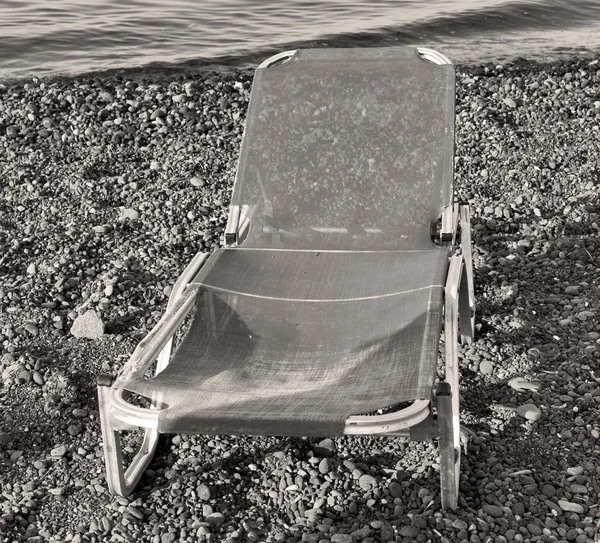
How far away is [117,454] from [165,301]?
166 cm

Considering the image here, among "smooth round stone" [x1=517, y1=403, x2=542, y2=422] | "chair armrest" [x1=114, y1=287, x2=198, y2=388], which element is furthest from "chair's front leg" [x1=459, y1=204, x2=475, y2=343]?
"chair armrest" [x1=114, y1=287, x2=198, y2=388]

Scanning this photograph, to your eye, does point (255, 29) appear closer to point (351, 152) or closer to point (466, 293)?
point (351, 152)

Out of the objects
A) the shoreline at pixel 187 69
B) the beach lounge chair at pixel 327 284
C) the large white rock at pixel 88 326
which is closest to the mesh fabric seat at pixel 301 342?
the beach lounge chair at pixel 327 284

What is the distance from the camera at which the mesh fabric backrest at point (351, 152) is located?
14.4 ft

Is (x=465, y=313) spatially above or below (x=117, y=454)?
above

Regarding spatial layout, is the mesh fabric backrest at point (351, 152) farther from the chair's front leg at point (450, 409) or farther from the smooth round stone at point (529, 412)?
the smooth round stone at point (529, 412)

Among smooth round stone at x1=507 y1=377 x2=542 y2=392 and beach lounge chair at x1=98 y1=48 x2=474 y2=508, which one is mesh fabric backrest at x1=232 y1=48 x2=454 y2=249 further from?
smooth round stone at x1=507 y1=377 x2=542 y2=392

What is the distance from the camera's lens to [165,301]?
4848 mm

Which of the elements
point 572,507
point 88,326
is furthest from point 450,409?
point 88,326

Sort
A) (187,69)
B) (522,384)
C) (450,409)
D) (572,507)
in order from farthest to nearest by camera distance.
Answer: (187,69) < (522,384) < (572,507) < (450,409)

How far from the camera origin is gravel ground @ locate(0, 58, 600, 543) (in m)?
3.30

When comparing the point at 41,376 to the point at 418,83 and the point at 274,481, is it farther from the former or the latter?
the point at 418,83

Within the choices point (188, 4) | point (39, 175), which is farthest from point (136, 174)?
point (188, 4)

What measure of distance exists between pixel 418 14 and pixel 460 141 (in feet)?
22.3
